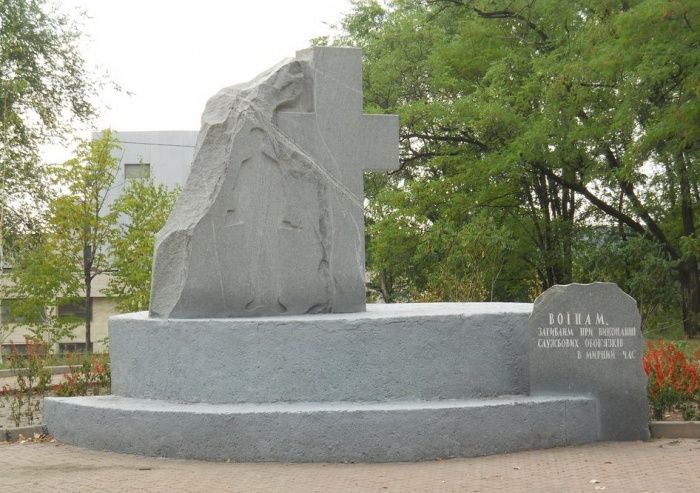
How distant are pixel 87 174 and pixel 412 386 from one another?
1661 cm

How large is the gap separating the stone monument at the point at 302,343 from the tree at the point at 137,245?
12927 mm

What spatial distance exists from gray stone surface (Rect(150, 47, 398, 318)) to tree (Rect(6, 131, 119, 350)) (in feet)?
46.0

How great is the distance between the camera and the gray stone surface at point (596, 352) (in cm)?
945

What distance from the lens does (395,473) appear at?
26.8 ft

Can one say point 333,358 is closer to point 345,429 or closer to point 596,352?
point 345,429

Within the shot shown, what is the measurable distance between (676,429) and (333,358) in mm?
3389

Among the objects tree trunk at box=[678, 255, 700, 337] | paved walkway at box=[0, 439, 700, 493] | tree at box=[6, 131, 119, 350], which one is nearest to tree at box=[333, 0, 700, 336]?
tree trunk at box=[678, 255, 700, 337]

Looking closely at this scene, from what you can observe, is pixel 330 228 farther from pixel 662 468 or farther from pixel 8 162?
pixel 8 162

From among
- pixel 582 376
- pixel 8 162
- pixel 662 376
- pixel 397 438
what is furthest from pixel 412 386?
pixel 8 162

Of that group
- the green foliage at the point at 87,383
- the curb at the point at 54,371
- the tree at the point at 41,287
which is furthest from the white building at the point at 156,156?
the green foliage at the point at 87,383

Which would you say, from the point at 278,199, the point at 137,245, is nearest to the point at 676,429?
the point at 278,199

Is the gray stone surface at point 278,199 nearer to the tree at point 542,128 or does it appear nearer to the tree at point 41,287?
the tree at point 542,128

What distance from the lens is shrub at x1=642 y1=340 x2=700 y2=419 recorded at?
34.2 feet

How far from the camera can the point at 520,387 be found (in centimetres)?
970
